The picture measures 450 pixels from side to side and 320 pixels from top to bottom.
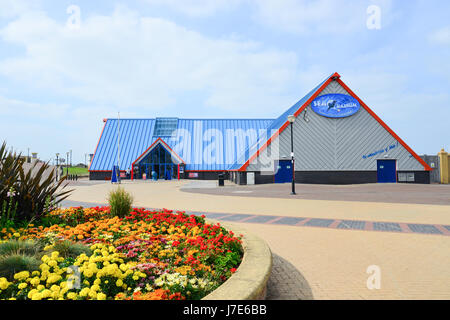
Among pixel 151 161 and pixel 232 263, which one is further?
pixel 151 161

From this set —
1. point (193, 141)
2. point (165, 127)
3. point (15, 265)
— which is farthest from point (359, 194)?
point (165, 127)

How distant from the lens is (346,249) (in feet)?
19.7

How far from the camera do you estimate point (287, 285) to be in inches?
166

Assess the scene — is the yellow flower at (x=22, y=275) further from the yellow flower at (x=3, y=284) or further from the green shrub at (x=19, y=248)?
the green shrub at (x=19, y=248)

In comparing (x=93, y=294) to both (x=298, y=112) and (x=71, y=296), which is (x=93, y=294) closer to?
(x=71, y=296)

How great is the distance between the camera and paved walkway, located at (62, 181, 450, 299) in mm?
4078

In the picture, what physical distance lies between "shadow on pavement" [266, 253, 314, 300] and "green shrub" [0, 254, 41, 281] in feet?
9.77

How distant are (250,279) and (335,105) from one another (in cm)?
2727

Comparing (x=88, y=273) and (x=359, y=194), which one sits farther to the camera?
(x=359, y=194)

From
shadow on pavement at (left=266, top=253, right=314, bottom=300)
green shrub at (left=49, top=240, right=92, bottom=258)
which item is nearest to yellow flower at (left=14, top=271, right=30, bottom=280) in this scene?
green shrub at (left=49, top=240, right=92, bottom=258)

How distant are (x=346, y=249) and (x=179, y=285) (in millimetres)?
4098
